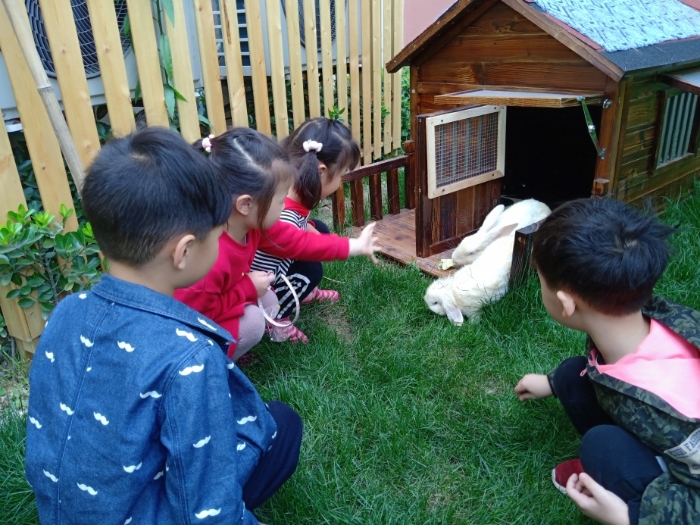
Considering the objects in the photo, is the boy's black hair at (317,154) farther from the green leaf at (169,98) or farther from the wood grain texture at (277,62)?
the wood grain texture at (277,62)

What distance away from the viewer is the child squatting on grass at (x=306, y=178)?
103 inches

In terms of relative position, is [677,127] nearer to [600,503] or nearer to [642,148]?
[642,148]

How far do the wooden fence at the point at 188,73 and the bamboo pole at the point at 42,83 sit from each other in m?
0.11

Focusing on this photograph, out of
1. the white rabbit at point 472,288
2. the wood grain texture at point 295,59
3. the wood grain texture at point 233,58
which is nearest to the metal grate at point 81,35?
the wood grain texture at point 233,58

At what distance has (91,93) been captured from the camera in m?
2.76

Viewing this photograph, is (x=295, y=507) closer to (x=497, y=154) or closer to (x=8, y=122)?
(x=8, y=122)

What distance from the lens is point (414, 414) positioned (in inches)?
85.1

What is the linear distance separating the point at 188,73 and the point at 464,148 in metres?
1.58

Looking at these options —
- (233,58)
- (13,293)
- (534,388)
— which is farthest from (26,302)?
(534,388)

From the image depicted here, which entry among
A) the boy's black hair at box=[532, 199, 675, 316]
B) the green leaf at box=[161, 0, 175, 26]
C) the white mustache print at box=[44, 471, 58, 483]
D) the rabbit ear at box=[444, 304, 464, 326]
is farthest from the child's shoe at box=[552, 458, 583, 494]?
the green leaf at box=[161, 0, 175, 26]

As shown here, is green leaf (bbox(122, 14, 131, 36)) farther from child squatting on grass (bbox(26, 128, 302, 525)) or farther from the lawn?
child squatting on grass (bbox(26, 128, 302, 525))

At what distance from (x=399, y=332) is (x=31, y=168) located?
1.89m

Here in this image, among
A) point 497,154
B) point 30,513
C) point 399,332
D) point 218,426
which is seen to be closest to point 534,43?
point 497,154

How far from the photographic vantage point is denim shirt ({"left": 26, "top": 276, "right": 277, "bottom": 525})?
1077 millimetres
